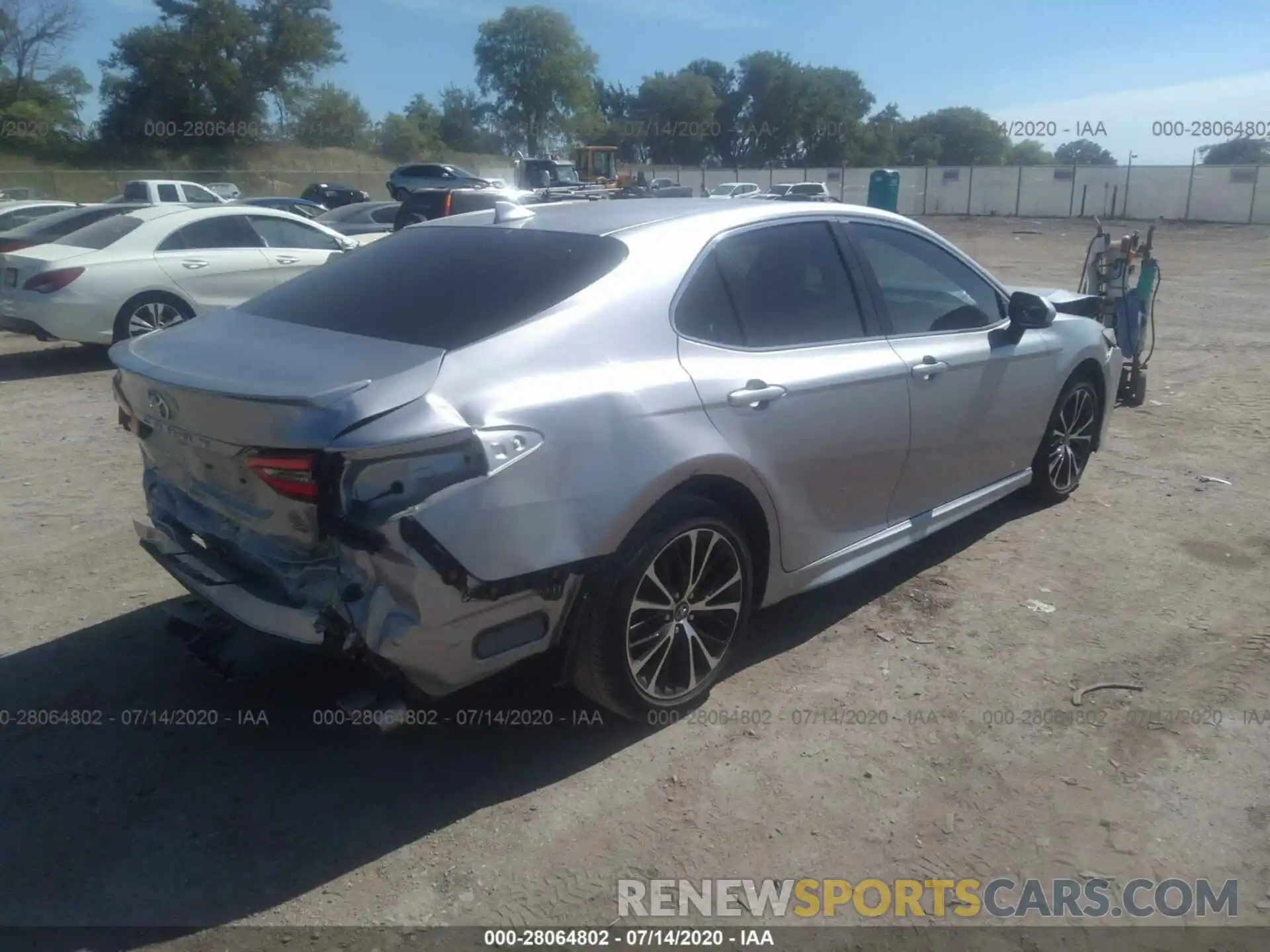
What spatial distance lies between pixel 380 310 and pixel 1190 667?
3424 mm

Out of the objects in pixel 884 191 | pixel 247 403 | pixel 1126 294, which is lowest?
pixel 1126 294

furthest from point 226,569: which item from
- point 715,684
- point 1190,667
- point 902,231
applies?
point 1190,667

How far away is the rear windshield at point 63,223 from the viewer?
10.6m

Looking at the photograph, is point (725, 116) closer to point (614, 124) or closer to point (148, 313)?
point (614, 124)

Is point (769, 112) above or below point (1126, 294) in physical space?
above

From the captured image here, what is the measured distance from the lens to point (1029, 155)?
302 ft

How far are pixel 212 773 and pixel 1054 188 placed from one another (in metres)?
45.8

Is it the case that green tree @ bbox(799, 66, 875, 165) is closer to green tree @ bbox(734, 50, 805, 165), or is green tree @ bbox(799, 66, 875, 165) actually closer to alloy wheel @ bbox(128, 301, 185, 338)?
green tree @ bbox(734, 50, 805, 165)

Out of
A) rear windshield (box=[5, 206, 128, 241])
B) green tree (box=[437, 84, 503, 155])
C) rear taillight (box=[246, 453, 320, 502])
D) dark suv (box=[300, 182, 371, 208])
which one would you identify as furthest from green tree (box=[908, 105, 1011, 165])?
rear taillight (box=[246, 453, 320, 502])

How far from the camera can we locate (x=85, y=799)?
10.3ft

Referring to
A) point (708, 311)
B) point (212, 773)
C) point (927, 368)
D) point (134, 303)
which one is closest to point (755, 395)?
point (708, 311)

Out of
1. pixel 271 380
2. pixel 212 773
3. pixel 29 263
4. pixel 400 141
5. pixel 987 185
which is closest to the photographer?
pixel 271 380

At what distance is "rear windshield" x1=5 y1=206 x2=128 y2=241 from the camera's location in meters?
10.6

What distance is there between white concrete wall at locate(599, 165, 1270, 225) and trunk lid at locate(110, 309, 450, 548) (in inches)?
1432
